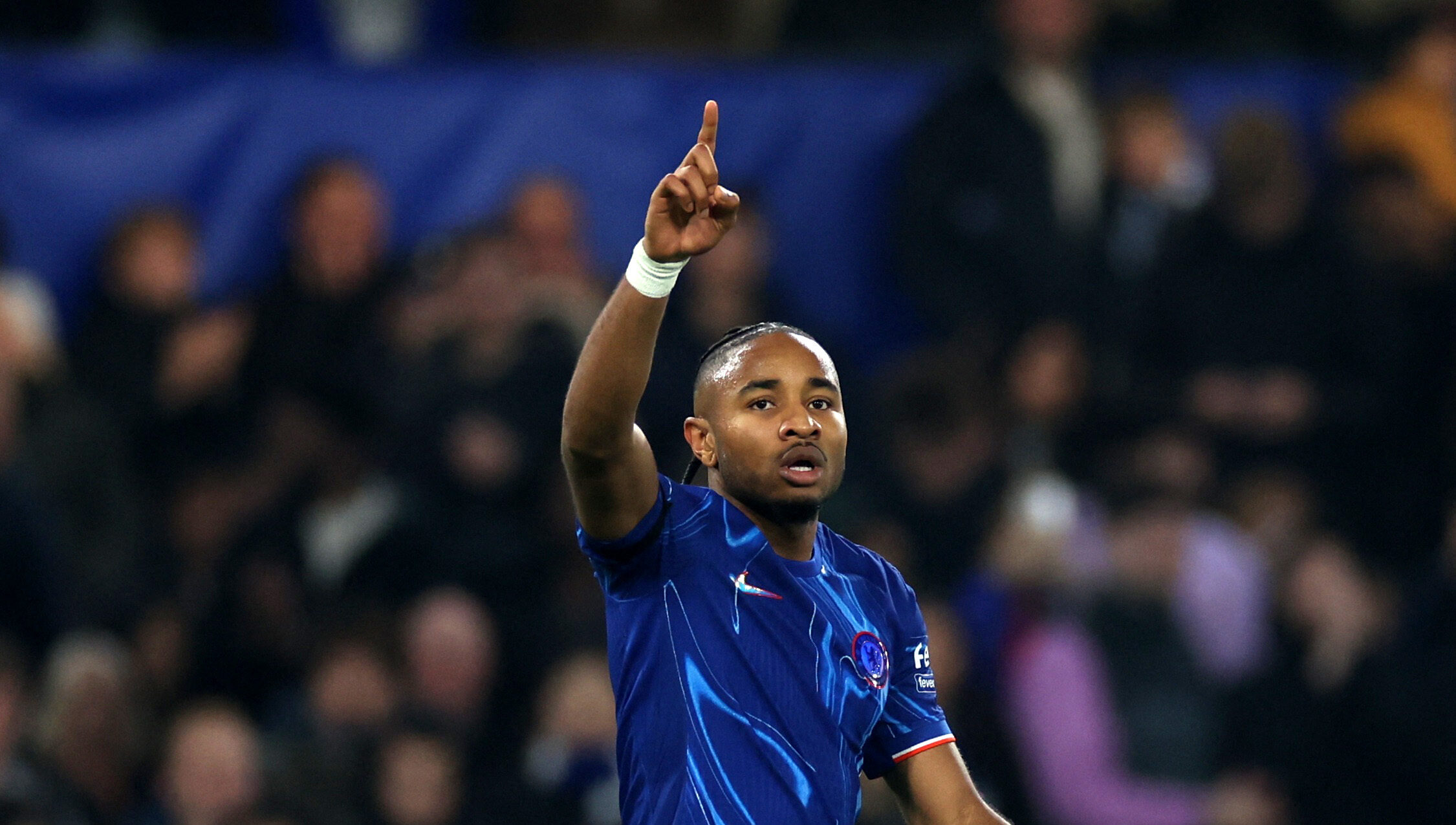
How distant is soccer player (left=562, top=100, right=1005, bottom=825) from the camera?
12.7 feet

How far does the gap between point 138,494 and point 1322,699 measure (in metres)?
4.56

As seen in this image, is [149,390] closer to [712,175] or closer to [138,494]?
[138,494]

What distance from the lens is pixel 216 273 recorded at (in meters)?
9.33

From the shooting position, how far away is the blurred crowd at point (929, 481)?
786 centimetres

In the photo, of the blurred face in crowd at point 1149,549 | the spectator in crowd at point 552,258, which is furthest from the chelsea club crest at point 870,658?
the spectator in crowd at point 552,258

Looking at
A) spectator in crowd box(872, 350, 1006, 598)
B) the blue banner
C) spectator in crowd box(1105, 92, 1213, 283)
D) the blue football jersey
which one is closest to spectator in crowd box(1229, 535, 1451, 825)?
spectator in crowd box(872, 350, 1006, 598)

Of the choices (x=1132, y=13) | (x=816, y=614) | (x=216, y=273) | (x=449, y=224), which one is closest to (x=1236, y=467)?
(x=1132, y=13)

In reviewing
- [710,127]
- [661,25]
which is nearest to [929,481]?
[661,25]

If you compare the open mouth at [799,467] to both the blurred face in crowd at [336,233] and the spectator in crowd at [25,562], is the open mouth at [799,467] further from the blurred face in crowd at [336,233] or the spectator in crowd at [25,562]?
the blurred face in crowd at [336,233]

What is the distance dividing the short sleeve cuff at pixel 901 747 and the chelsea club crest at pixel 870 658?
20cm

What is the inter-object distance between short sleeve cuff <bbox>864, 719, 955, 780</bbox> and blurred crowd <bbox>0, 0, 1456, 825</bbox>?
302cm

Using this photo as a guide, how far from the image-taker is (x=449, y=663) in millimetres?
7914

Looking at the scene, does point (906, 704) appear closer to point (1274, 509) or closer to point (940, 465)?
point (940, 465)

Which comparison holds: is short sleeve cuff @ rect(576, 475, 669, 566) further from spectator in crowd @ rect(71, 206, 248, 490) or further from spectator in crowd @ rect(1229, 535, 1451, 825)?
spectator in crowd @ rect(71, 206, 248, 490)
